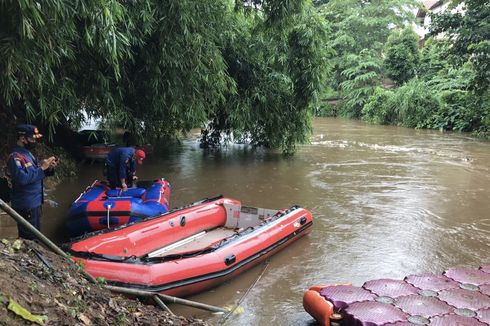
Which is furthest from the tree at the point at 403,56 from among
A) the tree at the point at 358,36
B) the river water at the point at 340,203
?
the river water at the point at 340,203

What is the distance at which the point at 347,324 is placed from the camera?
4188 millimetres

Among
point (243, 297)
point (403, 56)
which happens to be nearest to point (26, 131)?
point (243, 297)

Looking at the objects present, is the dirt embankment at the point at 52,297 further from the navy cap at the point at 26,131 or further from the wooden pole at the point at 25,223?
the navy cap at the point at 26,131

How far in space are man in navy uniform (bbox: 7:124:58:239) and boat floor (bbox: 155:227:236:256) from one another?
76.1 inches

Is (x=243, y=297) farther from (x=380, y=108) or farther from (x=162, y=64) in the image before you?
(x=380, y=108)

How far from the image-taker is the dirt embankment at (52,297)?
2621 millimetres

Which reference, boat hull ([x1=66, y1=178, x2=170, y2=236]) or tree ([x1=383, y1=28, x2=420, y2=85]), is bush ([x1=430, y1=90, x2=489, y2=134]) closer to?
tree ([x1=383, y1=28, x2=420, y2=85])

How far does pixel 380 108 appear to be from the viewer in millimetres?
28297

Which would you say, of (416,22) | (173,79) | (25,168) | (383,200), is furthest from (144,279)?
(416,22)

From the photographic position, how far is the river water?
19.1 feet

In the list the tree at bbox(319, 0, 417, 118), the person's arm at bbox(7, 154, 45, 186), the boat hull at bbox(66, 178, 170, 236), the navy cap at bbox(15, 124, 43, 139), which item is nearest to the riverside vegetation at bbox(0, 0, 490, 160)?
the navy cap at bbox(15, 124, 43, 139)

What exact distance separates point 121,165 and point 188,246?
1804 mm

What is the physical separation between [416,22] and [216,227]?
3419cm

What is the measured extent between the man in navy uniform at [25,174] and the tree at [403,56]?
87.7ft
